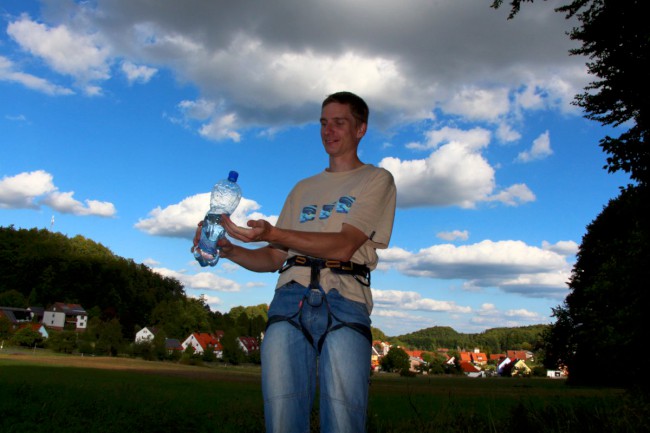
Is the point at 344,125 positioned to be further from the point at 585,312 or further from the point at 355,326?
the point at 585,312

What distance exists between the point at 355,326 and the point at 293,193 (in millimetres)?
1237

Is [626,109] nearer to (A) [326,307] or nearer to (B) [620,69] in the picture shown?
(B) [620,69]

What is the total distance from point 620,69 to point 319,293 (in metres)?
14.2

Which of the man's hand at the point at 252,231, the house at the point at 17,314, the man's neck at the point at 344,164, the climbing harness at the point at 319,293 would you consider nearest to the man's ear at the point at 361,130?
the man's neck at the point at 344,164

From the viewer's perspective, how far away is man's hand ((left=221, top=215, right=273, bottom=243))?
127 inches

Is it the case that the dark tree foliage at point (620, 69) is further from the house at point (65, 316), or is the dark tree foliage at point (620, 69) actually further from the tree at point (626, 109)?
the house at point (65, 316)

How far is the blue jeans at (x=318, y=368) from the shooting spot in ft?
10.8

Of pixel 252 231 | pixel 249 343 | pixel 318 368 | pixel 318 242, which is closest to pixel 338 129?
pixel 318 242

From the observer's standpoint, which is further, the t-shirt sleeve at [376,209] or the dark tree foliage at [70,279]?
the dark tree foliage at [70,279]

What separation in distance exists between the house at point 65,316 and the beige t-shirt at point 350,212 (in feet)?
467

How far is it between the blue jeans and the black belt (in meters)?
0.13

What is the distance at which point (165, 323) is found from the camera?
452ft

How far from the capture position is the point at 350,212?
359 centimetres

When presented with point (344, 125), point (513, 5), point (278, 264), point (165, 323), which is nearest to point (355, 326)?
point (278, 264)
